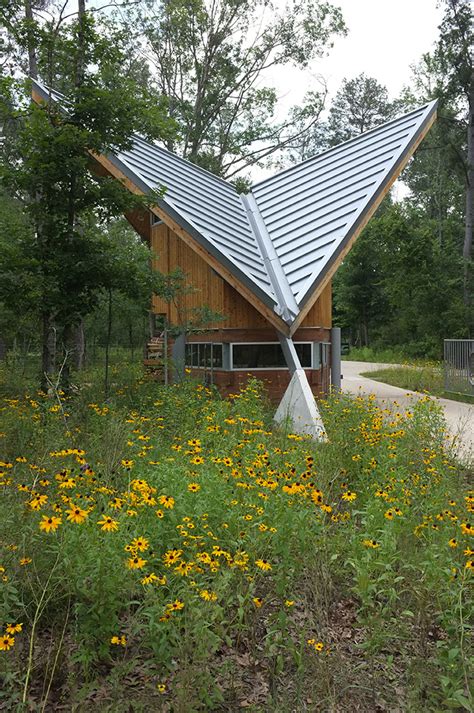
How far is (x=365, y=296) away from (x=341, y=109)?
1685 cm

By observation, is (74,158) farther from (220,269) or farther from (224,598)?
(224,598)

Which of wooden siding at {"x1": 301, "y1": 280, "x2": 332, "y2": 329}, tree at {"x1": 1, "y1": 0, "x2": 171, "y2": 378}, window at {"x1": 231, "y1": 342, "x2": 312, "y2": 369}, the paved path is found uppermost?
tree at {"x1": 1, "y1": 0, "x2": 171, "y2": 378}

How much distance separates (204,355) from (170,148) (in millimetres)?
15210

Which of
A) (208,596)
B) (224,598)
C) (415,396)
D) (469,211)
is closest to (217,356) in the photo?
(415,396)

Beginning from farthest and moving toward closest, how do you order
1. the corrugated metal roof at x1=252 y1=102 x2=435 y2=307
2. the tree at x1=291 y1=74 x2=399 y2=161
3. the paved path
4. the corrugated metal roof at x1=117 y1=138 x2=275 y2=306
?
the tree at x1=291 y1=74 x2=399 y2=161
the corrugated metal roof at x1=252 y1=102 x2=435 y2=307
the corrugated metal roof at x1=117 y1=138 x2=275 y2=306
the paved path

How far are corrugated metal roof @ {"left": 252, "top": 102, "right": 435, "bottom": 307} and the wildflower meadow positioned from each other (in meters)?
7.84

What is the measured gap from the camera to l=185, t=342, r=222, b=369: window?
12742 mm

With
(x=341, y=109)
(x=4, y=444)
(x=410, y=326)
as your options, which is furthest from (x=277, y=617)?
(x=341, y=109)

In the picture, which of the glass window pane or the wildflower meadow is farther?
the glass window pane

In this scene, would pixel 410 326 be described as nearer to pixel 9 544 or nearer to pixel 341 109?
pixel 341 109

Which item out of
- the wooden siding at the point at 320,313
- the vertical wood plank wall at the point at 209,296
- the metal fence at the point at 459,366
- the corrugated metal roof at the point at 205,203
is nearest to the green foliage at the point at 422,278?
the metal fence at the point at 459,366

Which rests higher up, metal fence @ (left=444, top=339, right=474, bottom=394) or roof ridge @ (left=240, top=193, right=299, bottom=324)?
roof ridge @ (left=240, top=193, right=299, bottom=324)

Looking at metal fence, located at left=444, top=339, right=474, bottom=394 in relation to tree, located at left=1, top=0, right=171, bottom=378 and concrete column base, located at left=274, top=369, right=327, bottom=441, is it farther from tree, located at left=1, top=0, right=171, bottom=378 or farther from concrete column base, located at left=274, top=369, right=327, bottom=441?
tree, located at left=1, top=0, right=171, bottom=378

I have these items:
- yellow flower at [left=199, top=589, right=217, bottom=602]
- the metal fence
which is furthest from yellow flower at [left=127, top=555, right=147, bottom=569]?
the metal fence
